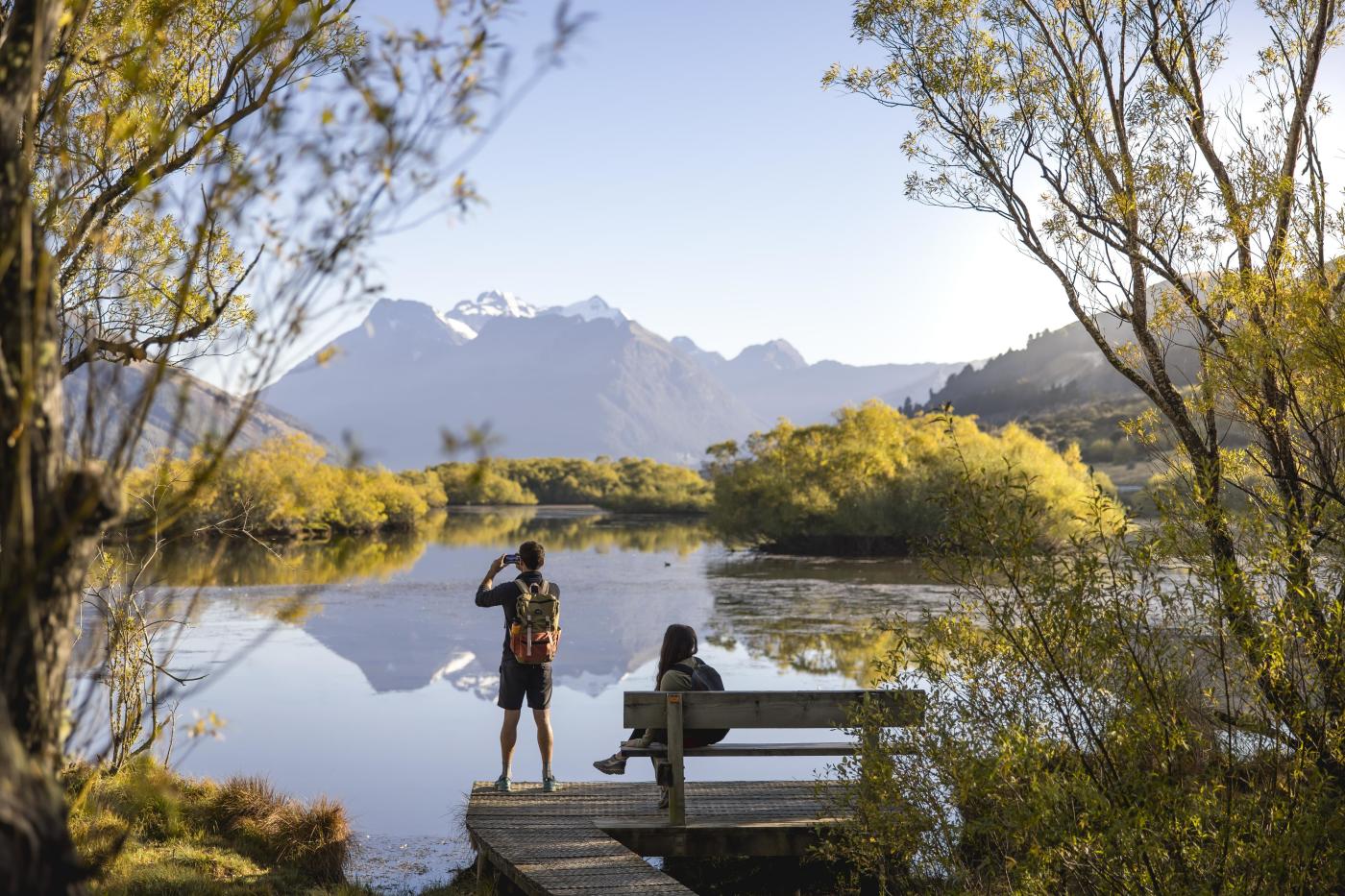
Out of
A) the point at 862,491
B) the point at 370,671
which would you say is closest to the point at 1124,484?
the point at 862,491

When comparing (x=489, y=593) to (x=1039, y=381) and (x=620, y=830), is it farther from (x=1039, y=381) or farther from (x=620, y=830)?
(x=1039, y=381)

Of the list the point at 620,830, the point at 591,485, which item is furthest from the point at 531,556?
the point at 591,485

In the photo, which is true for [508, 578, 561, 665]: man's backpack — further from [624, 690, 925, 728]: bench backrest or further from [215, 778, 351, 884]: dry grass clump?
[215, 778, 351, 884]: dry grass clump

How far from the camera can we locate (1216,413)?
7461mm

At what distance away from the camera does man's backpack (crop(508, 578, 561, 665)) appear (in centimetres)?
720

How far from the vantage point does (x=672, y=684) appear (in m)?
7.04

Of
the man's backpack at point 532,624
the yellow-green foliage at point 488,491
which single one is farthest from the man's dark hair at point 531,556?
the yellow-green foliage at point 488,491

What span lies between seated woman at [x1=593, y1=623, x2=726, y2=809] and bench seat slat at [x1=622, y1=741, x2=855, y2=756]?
5cm

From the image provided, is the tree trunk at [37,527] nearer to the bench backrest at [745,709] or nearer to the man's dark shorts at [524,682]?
the bench backrest at [745,709]

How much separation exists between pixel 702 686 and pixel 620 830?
1.04m

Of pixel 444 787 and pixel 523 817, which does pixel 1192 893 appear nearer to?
pixel 523 817

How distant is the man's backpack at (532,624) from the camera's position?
7.20 meters

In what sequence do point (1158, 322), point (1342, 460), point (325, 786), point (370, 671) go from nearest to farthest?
point (1342, 460) → point (1158, 322) → point (325, 786) → point (370, 671)

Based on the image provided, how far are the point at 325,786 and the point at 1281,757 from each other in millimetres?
7572
